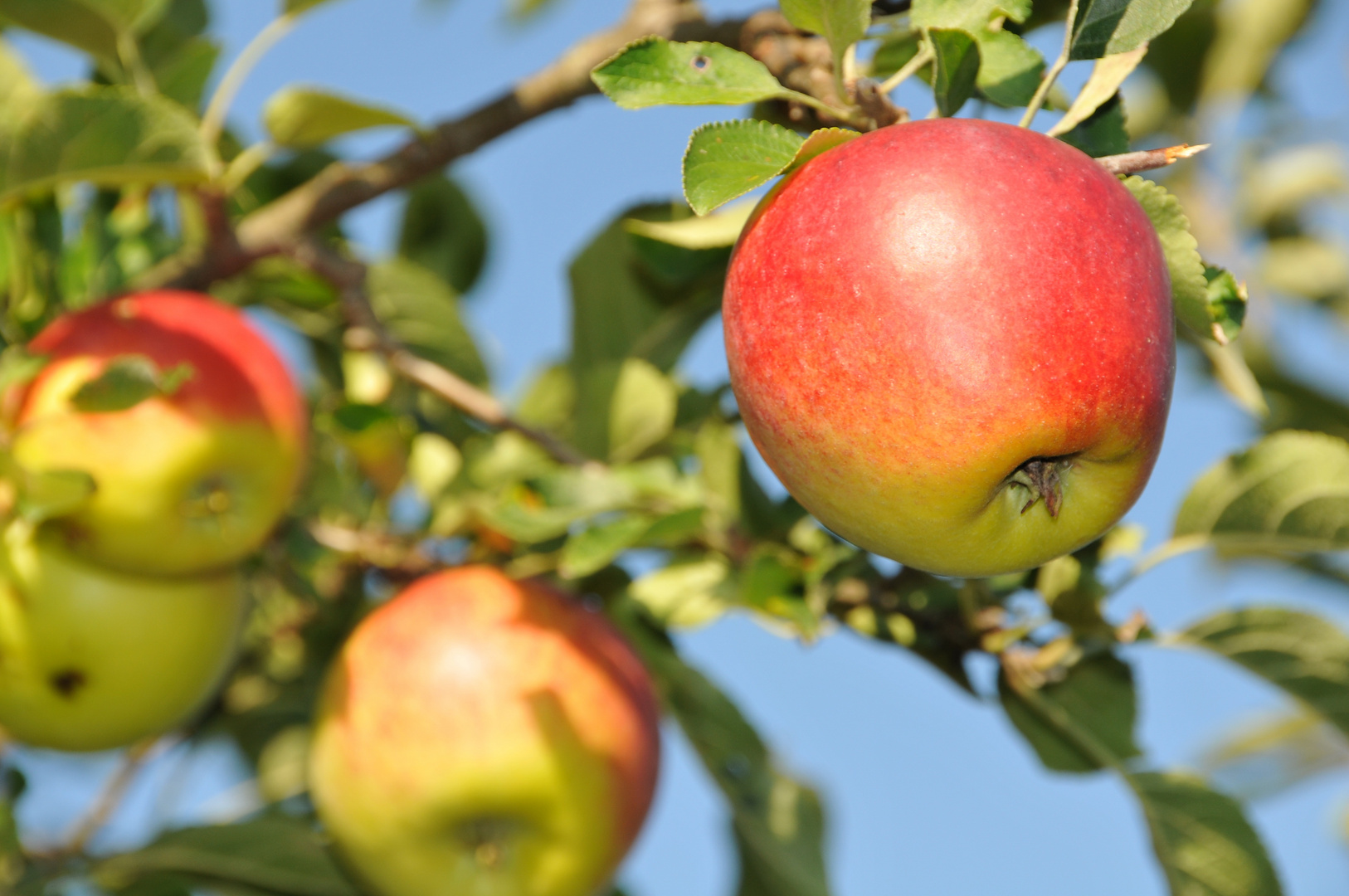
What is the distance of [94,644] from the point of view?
131 cm

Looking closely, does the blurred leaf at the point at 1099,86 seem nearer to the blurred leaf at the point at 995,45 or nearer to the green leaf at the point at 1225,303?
the blurred leaf at the point at 995,45

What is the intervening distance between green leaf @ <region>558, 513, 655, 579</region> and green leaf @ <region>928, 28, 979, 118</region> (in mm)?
483

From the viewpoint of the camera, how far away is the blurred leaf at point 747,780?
1.49 m

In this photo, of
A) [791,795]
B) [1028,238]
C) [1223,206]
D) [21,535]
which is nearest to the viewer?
[1028,238]

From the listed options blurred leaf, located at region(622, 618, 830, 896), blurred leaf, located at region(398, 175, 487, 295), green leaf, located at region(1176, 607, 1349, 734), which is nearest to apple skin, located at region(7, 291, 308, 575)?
blurred leaf, located at region(622, 618, 830, 896)

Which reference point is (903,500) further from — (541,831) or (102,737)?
(102,737)

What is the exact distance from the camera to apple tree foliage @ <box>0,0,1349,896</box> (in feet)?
2.98

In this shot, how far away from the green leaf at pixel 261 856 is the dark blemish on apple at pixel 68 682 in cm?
26

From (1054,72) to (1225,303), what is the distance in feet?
0.68

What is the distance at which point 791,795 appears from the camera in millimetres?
1558

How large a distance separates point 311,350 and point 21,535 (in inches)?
25.8

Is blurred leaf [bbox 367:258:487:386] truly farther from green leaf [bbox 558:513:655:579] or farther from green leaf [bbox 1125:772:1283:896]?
green leaf [bbox 1125:772:1283:896]

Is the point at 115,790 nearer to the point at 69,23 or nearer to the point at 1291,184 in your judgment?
the point at 69,23

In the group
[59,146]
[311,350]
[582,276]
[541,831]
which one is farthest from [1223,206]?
[59,146]
